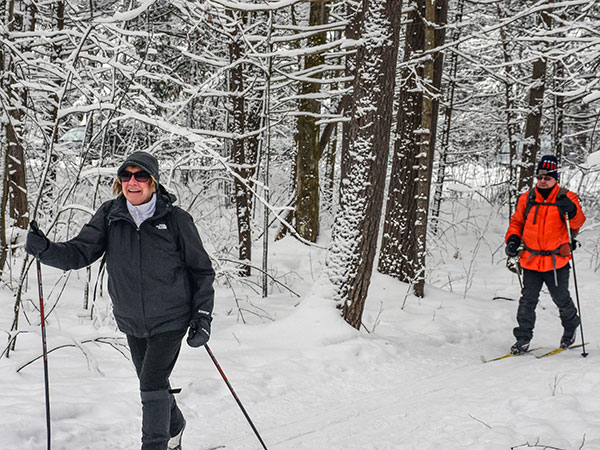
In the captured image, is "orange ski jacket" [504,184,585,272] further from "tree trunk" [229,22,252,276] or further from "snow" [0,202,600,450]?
"tree trunk" [229,22,252,276]

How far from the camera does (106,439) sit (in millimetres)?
3623

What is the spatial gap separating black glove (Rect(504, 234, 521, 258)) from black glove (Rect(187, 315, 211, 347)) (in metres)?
4.20

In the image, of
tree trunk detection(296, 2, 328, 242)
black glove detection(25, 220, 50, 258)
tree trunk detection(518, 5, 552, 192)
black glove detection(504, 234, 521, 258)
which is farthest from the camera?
tree trunk detection(296, 2, 328, 242)

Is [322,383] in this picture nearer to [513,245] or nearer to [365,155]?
[365,155]

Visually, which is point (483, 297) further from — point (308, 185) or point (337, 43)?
point (337, 43)

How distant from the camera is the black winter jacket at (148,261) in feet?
10.6

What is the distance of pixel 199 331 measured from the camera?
3248mm

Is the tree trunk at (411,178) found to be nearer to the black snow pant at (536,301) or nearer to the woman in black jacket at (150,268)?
the black snow pant at (536,301)

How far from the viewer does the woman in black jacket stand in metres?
3.24

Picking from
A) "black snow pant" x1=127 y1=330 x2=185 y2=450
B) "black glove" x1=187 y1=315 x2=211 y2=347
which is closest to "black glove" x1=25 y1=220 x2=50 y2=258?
"black snow pant" x1=127 y1=330 x2=185 y2=450

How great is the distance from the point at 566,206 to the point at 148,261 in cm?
491

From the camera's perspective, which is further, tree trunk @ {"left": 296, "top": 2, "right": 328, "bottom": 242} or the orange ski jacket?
tree trunk @ {"left": 296, "top": 2, "right": 328, "bottom": 242}

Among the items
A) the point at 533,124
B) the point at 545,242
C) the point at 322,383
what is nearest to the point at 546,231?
the point at 545,242

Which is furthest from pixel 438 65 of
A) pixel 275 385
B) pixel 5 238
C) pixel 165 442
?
Result: pixel 165 442
